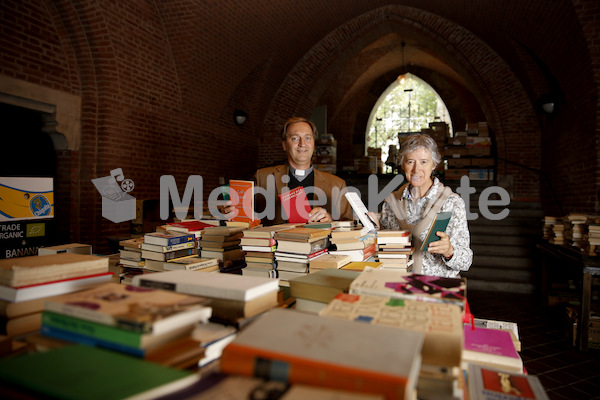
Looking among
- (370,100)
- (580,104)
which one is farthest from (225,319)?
(370,100)

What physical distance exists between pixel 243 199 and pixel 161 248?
0.52 meters

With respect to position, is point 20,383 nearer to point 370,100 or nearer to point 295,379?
point 295,379

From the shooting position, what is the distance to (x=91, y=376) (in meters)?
0.61

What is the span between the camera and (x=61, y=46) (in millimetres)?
5031

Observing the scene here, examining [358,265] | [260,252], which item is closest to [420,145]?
[358,265]

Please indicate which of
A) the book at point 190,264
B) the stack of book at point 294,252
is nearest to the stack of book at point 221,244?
the book at point 190,264

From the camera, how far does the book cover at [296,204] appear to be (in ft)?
7.09

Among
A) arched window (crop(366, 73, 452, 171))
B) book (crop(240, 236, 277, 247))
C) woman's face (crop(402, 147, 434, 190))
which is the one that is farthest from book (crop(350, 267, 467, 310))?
arched window (crop(366, 73, 452, 171))

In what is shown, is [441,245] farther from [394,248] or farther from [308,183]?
[308,183]

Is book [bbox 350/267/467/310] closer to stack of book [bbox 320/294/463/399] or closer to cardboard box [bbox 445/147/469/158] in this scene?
stack of book [bbox 320/294/463/399]

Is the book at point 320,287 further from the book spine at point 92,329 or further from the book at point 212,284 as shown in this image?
the book spine at point 92,329

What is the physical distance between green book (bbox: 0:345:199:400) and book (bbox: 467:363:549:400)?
0.67 meters

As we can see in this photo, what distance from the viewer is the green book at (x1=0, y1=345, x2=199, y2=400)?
566mm

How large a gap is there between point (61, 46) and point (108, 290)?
5.45m
